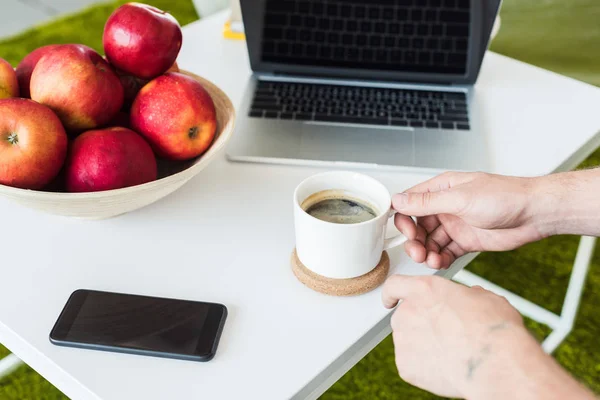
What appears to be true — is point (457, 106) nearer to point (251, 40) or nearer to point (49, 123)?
point (251, 40)

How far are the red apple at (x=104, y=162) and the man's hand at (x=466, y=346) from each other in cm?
31

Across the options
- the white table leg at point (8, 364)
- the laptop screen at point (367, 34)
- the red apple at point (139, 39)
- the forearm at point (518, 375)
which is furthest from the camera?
the white table leg at point (8, 364)

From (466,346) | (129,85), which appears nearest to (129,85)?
(129,85)

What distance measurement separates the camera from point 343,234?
62 cm

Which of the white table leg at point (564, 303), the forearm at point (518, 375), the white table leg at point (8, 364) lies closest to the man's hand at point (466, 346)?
the forearm at point (518, 375)

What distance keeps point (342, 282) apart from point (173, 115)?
0.28 m

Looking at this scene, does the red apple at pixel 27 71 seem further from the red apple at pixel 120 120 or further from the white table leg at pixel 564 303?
the white table leg at pixel 564 303

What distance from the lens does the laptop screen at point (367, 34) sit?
1.04 m

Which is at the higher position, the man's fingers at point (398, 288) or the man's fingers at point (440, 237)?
the man's fingers at point (398, 288)

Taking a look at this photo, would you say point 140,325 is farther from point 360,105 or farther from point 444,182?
point 360,105

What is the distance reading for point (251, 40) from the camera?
1.06 meters

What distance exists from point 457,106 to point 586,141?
0.65 ft

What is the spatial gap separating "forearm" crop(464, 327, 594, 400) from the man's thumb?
17 cm

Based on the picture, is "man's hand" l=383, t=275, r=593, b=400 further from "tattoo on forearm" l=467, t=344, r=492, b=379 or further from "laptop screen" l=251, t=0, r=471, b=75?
"laptop screen" l=251, t=0, r=471, b=75
